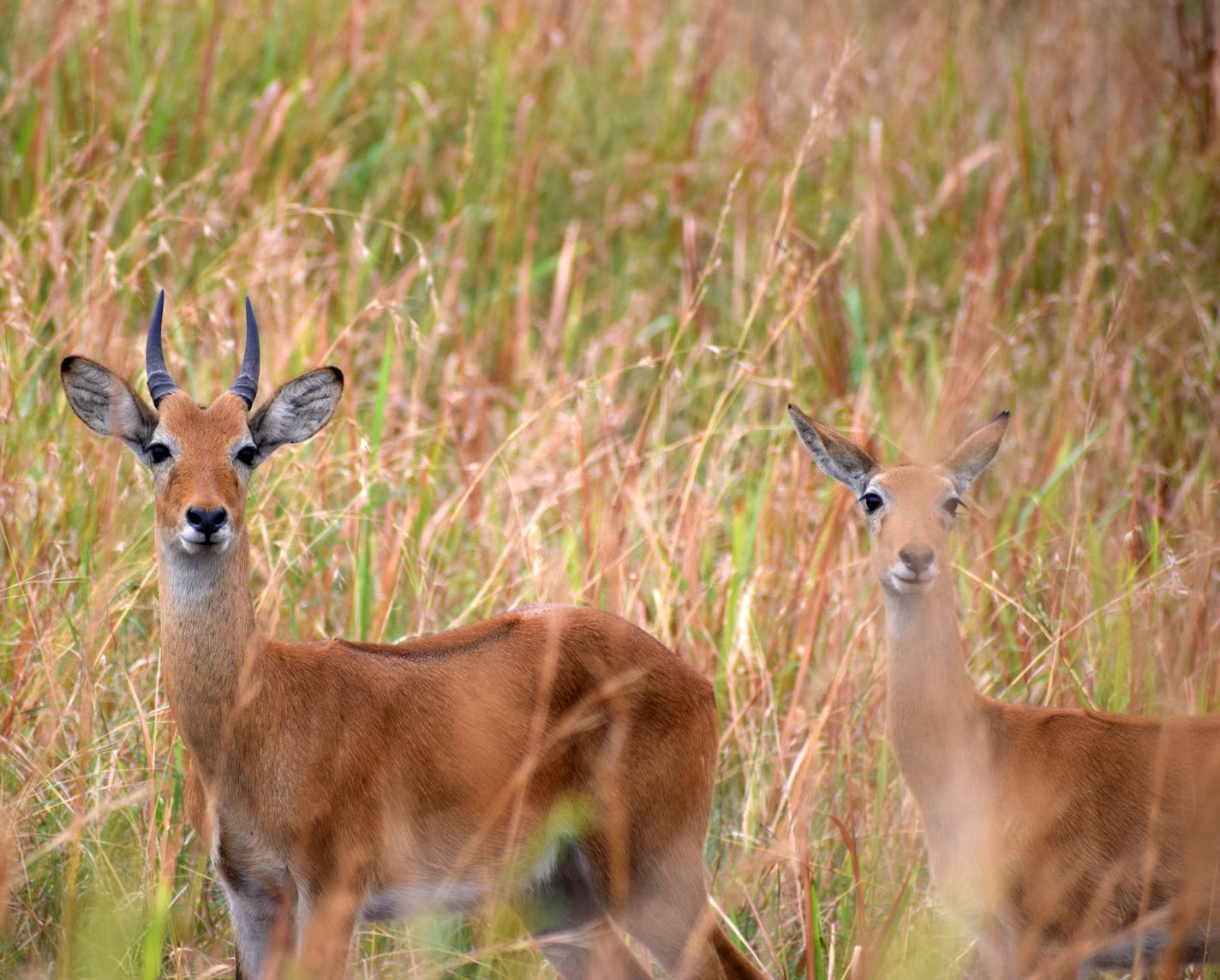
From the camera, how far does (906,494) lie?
4375 mm

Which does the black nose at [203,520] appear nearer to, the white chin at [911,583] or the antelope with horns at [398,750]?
the antelope with horns at [398,750]

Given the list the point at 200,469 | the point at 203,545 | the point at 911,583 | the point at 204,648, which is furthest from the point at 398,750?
the point at 911,583

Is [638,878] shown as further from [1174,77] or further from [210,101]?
[1174,77]

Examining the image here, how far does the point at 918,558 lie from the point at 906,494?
0.25 m

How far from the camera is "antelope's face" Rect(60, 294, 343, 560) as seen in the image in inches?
150

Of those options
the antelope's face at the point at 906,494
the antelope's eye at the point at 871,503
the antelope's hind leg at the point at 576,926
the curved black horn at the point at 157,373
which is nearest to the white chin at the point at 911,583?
the antelope's face at the point at 906,494

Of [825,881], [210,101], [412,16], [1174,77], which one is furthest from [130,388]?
[1174,77]

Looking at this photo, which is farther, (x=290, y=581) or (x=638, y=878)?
(x=290, y=581)

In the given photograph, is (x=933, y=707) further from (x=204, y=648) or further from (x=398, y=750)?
(x=204, y=648)

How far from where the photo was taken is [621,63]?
9359mm

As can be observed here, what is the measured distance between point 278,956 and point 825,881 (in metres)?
1.68

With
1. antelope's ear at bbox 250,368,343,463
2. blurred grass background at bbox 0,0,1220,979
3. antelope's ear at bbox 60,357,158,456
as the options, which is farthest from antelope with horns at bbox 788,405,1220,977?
antelope's ear at bbox 60,357,158,456

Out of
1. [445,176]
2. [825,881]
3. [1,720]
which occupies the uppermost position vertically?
[445,176]

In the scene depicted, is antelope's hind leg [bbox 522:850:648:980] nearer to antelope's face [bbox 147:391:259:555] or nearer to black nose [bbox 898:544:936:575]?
black nose [bbox 898:544:936:575]
